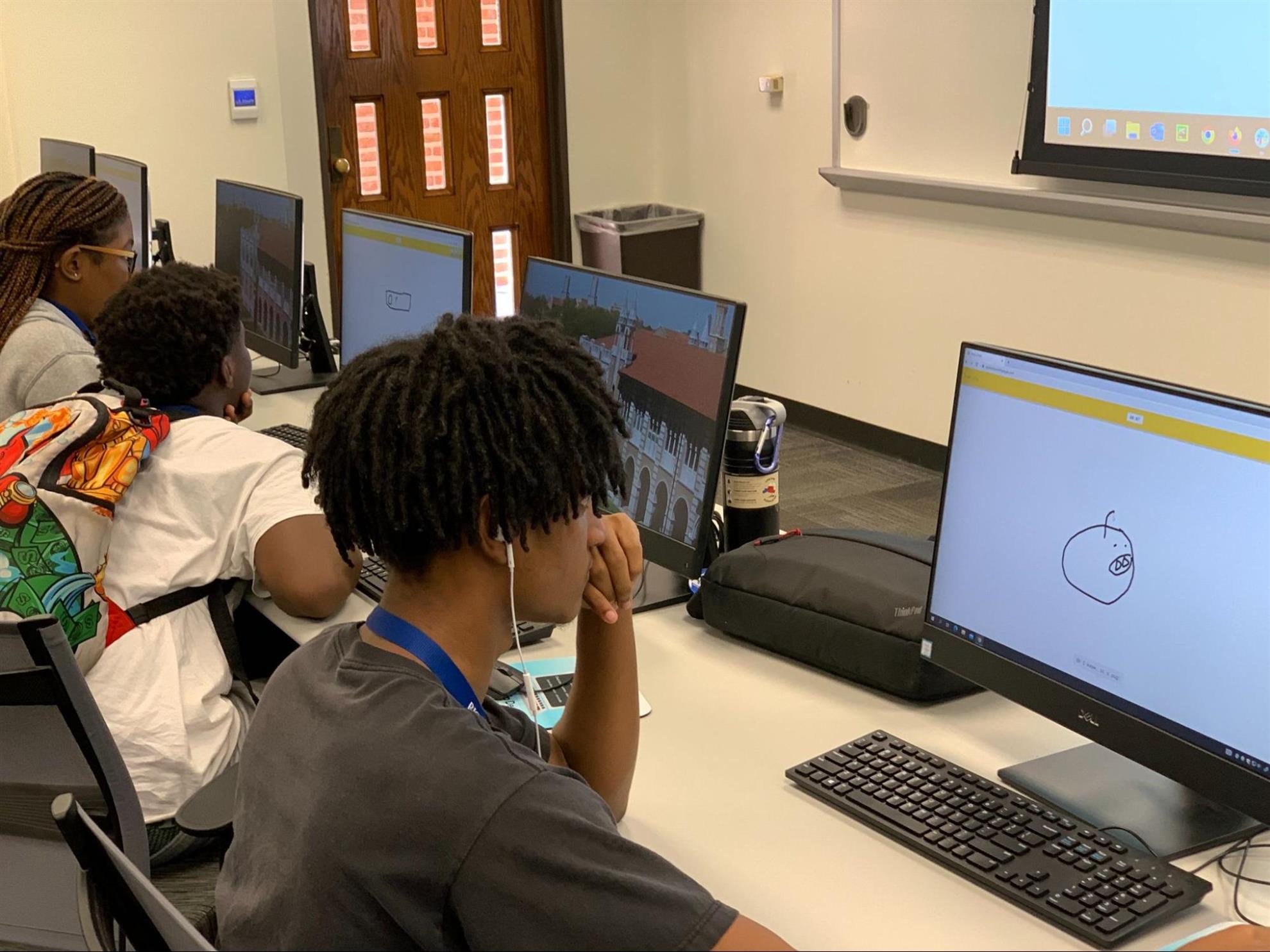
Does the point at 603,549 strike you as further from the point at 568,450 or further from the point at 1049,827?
the point at 1049,827

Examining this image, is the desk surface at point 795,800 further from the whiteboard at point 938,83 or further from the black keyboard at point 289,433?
the whiteboard at point 938,83

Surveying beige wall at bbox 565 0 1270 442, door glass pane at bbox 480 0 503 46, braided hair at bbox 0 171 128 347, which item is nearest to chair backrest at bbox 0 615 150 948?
braided hair at bbox 0 171 128 347

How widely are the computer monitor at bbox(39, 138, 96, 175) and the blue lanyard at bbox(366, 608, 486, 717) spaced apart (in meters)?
3.34

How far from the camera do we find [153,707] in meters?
1.85

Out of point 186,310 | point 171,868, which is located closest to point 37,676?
point 171,868

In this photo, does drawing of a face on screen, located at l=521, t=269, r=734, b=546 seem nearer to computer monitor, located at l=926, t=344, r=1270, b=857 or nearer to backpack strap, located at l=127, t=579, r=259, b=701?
computer monitor, located at l=926, t=344, r=1270, b=857

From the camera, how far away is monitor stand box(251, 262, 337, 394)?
337 cm

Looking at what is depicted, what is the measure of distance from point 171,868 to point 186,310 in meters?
0.91

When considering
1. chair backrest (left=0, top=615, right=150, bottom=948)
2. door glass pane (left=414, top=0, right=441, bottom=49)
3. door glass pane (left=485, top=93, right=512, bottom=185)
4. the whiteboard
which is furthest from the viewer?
door glass pane (left=485, top=93, right=512, bottom=185)

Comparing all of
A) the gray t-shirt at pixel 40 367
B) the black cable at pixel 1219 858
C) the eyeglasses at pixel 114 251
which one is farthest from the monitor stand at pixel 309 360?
the black cable at pixel 1219 858

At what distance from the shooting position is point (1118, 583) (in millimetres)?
1305

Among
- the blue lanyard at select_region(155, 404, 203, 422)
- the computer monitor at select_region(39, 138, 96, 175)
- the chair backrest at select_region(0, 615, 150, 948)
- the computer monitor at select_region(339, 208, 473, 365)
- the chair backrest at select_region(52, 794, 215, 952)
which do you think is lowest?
the chair backrest at select_region(0, 615, 150, 948)

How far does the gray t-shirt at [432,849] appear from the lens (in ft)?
3.07

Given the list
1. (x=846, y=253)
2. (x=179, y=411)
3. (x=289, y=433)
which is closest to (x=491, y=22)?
(x=846, y=253)
